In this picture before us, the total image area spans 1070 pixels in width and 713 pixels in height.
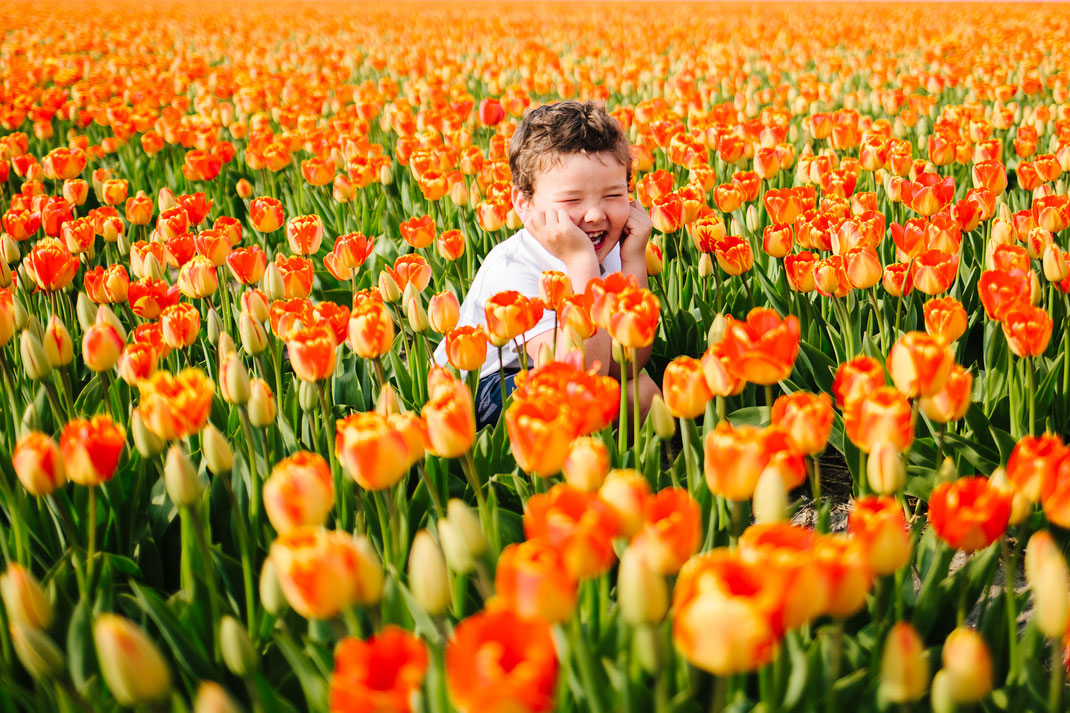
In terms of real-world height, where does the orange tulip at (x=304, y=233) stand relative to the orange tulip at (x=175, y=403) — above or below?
above

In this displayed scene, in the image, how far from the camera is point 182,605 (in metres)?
1.31

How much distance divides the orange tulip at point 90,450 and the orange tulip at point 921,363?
1.13m

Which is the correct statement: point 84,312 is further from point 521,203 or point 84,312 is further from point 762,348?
point 762,348

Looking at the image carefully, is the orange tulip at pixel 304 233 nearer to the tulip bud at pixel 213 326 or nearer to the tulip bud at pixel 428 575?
the tulip bud at pixel 213 326

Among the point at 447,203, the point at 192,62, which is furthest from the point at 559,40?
the point at 447,203

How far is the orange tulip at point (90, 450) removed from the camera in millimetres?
1214

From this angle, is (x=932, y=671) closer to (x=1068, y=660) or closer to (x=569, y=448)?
(x=1068, y=660)

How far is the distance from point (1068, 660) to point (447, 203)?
3.07 metres

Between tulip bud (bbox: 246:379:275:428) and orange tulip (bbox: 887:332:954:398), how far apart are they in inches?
39.7

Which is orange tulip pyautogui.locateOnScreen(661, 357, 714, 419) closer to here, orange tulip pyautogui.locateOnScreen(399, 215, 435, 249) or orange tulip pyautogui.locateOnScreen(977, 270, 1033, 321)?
orange tulip pyautogui.locateOnScreen(977, 270, 1033, 321)

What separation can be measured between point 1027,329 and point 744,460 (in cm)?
81

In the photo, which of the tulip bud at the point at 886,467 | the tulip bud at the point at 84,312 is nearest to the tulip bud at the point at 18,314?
the tulip bud at the point at 84,312

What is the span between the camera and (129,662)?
0.87 metres

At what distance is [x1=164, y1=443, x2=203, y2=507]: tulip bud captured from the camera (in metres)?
1.19
